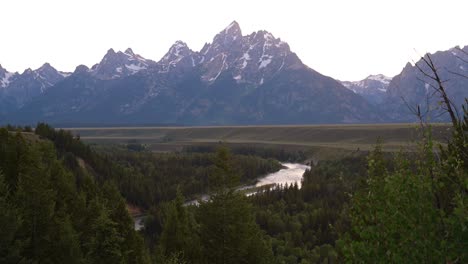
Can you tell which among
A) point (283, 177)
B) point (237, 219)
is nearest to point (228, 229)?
point (237, 219)

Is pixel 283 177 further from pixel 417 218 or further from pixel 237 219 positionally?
pixel 417 218

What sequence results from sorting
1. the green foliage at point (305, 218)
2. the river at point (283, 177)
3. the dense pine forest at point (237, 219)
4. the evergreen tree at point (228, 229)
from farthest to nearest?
the river at point (283, 177), the green foliage at point (305, 218), the evergreen tree at point (228, 229), the dense pine forest at point (237, 219)

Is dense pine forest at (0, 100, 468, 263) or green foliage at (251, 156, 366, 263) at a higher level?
dense pine forest at (0, 100, 468, 263)

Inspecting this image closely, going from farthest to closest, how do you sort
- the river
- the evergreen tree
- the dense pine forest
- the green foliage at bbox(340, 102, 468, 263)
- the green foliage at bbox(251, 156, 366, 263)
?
the river → the green foliage at bbox(251, 156, 366, 263) → the evergreen tree → the dense pine forest → the green foliage at bbox(340, 102, 468, 263)

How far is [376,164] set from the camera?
1362 cm

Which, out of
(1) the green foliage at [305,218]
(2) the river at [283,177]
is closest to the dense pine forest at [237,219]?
(1) the green foliage at [305,218]

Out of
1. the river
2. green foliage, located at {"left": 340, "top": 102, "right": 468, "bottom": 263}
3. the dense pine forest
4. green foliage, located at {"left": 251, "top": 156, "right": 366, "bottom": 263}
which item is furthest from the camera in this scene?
the river

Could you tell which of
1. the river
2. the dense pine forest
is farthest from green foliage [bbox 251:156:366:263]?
the river

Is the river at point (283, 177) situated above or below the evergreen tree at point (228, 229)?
below

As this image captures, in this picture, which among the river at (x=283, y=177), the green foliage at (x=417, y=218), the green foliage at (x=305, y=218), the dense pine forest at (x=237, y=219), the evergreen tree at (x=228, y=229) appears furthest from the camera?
the river at (x=283, y=177)

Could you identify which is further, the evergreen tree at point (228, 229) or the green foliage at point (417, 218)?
the evergreen tree at point (228, 229)

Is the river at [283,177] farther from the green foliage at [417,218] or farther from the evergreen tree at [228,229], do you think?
the green foliage at [417,218]

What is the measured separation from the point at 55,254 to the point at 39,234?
1947 millimetres

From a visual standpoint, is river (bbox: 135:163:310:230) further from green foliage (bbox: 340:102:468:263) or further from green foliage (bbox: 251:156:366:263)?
green foliage (bbox: 340:102:468:263)
